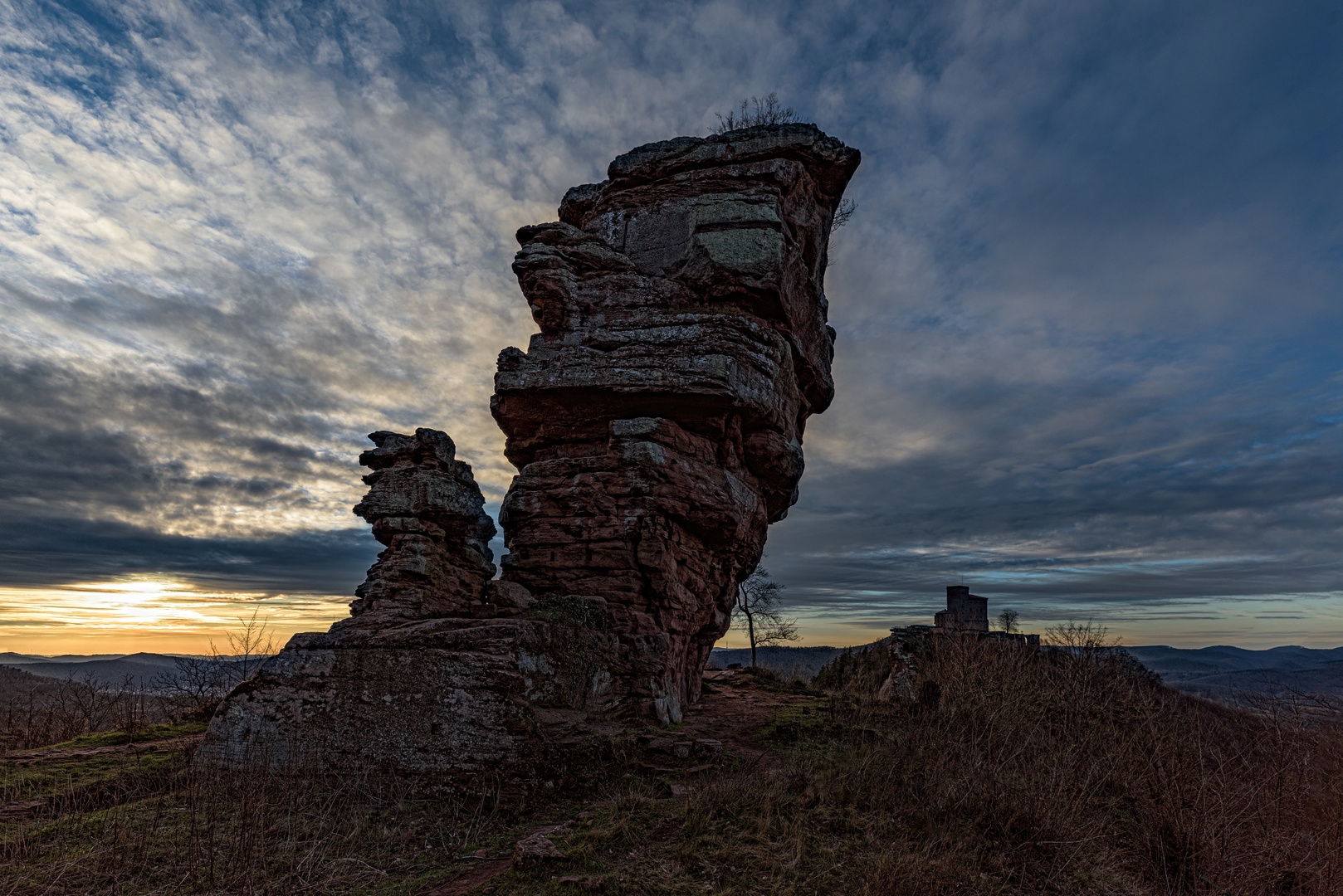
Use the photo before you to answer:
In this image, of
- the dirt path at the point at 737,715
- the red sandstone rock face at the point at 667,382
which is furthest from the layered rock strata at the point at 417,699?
the red sandstone rock face at the point at 667,382

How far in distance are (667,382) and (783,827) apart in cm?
877

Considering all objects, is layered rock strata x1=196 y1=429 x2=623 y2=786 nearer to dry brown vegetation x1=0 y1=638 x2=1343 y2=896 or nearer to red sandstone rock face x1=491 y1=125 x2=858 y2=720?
dry brown vegetation x1=0 y1=638 x2=1343 y2=896

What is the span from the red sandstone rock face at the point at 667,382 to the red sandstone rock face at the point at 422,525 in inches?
66.4

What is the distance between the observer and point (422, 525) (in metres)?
11.0

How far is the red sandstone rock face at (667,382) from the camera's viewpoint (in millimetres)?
12609

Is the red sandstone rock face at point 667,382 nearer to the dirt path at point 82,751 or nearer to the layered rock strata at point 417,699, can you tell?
the layered rock strata at point 417,699

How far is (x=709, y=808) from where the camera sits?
6.57 m

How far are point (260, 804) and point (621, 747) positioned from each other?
14.3 ft

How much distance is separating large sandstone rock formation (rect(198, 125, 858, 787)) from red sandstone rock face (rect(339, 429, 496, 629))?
0.04 metres

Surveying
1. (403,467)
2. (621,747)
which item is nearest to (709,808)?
(621,747)

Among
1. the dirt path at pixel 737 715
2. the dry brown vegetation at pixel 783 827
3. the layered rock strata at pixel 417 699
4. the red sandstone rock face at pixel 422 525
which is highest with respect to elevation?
the red sandstone rock face at pixel 422 525

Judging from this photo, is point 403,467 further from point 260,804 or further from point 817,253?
point 817,253

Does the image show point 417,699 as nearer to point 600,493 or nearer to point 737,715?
point 600,493

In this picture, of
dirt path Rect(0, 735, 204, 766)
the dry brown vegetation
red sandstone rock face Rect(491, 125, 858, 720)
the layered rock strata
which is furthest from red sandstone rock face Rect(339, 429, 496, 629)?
the dry brown vegetation
